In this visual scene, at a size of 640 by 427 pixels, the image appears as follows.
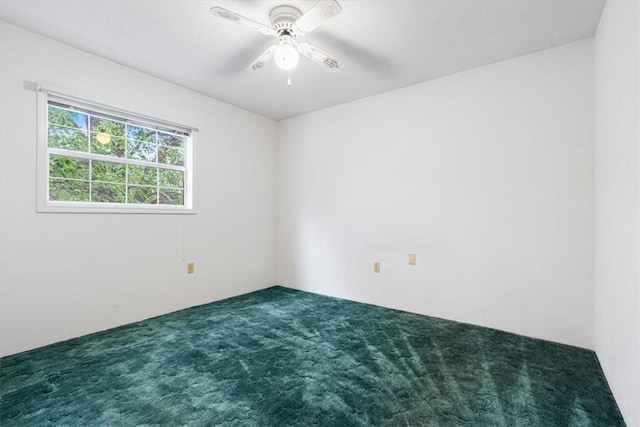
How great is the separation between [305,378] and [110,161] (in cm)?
251

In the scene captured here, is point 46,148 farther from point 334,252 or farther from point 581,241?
point 581,241

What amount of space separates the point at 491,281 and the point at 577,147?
1.25 metres

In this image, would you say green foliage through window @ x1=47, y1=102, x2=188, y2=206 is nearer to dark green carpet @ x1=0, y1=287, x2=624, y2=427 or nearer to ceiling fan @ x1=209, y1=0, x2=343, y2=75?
dark green carpet @ x1=0, y1=287, x2=624, y2=427

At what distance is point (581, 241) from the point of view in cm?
226

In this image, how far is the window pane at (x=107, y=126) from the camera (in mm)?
2651

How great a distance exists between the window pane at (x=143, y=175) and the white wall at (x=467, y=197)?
68.5 inches

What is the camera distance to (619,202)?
1559 millimetres

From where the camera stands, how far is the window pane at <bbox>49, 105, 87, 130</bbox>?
2.41 m

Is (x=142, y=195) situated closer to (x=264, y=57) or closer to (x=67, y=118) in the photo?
(x=67, y=118)

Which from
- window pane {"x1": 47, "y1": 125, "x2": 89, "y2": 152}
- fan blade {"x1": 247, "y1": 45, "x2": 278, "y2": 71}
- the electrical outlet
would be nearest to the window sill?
window pane {"x1": 47, "y1": 125, "x2": 89, "y2": 152}

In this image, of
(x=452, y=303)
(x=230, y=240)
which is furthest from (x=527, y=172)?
(x=230, y=240)

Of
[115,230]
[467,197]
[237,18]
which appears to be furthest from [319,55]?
[115,230]

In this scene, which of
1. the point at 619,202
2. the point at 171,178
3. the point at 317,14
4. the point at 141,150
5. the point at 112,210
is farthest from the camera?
the point at 171,178

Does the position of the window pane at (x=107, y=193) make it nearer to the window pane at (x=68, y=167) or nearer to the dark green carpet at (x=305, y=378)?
the window pane at (x=68, y=167)
